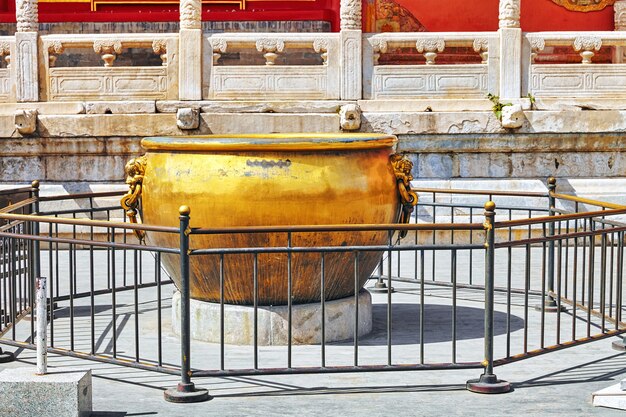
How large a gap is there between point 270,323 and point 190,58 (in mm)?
6065

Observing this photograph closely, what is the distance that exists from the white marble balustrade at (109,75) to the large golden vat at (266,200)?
5.36 meters

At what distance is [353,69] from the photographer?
44.3ft

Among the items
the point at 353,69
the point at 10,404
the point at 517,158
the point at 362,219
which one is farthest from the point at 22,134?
the point at 10,404

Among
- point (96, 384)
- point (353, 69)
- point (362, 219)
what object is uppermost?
point (353, 69)

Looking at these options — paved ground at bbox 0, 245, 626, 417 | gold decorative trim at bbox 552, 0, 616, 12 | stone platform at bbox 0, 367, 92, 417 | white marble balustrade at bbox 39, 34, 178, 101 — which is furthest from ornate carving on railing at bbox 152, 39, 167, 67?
stone platform at bbox 0, 367, 92, 417

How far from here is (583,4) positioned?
17.3 meters

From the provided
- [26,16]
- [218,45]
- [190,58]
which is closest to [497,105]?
[218,45]

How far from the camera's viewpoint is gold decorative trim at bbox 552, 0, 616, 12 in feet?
56.5

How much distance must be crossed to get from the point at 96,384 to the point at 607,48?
473 inches

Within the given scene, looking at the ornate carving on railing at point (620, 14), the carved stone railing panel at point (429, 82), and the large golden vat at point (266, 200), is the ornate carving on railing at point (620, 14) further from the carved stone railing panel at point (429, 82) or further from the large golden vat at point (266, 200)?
the large golden vat at point (266, 200)

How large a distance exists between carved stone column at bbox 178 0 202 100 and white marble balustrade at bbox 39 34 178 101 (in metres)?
0.09

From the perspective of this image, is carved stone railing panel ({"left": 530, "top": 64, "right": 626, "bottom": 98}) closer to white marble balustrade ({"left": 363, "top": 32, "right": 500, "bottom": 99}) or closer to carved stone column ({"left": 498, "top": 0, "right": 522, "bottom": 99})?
carved stone column ({"left": 498, "top": 0, "right": 522, "bottom": 99})

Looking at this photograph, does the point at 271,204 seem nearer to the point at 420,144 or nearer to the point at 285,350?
the point at 285,350

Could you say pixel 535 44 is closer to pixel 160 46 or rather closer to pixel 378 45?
pixel 378 45
